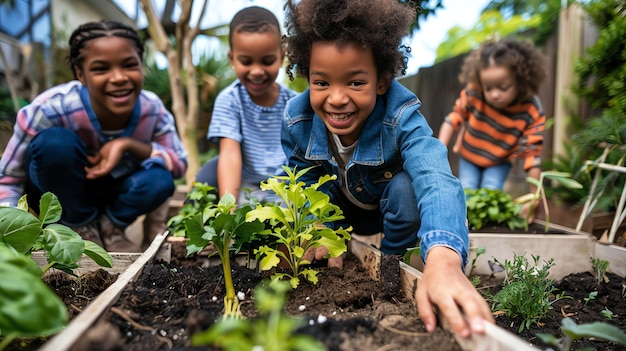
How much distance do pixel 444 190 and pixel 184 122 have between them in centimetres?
455

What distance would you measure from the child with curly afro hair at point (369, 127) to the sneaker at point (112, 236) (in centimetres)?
124

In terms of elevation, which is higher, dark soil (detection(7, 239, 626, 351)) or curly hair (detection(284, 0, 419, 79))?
curly hair (detection(284, 0, 419, 79))

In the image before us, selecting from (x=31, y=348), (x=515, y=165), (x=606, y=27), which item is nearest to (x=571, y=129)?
(x=515, y=165)

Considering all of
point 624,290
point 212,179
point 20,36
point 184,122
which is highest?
point 20,36

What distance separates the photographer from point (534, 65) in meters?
3.86

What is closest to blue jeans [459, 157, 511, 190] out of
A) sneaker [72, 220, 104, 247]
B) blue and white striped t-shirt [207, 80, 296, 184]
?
blue and white striped t-shirt [207, 80, 296, 184]

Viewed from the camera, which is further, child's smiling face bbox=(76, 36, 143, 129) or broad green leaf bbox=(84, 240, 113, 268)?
child's smiling face bbox=(76, 36, 143, 129)

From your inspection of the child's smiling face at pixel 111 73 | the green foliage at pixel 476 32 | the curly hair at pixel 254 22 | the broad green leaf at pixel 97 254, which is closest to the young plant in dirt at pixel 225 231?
the broad green leaf at pixel 97 254

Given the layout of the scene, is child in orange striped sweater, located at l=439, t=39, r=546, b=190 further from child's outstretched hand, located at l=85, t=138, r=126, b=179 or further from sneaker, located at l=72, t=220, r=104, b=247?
sneaker, located at l=72, t=220, r=104, b=247

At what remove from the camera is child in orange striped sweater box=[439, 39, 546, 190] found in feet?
12.4

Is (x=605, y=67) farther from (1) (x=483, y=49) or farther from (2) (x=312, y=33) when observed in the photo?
(2) (x=312, y=33)

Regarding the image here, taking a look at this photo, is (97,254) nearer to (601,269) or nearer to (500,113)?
(601,269)

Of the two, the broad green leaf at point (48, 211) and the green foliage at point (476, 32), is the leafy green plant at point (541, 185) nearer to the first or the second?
the broad green leaf at point (48, 211)

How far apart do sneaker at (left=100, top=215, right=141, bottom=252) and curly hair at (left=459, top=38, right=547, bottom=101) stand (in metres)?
2.94
